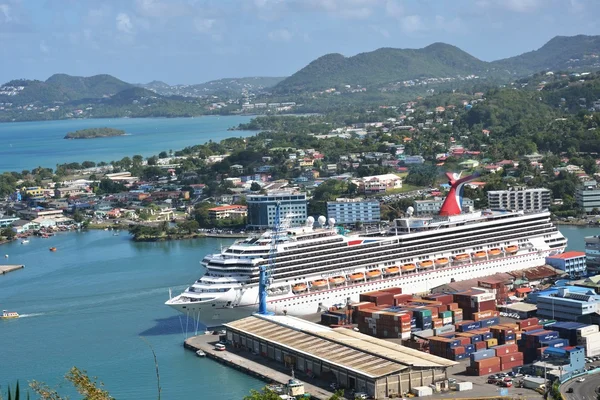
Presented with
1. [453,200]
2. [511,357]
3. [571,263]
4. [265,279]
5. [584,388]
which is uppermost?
[453,200]

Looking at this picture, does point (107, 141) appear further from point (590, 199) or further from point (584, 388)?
point (584, 388)

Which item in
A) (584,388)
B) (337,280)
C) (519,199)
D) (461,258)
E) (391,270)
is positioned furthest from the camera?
(519,199)

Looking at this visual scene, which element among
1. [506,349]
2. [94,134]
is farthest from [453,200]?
[94,134]

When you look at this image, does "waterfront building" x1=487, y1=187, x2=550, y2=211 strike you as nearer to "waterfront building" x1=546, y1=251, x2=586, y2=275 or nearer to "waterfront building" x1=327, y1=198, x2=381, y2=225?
"waterfront building" x1=327, y1=198, x2=381, y2=225

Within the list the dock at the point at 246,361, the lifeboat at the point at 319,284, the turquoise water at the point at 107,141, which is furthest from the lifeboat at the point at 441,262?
the turquoise water at the point at 107,141

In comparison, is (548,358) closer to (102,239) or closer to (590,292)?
(590,292)

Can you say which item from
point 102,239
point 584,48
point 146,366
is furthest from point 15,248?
point 584,48
